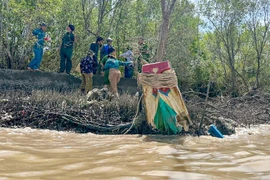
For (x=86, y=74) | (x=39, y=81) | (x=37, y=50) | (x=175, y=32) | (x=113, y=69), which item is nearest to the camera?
(x=113, y=69)

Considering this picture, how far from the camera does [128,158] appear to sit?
397cm

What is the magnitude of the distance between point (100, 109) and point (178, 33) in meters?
11.3

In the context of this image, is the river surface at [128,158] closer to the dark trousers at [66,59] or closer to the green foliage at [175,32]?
the dark trousers at [66,59]

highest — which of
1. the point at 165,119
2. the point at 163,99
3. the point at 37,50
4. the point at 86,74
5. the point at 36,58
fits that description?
the point at 37,50

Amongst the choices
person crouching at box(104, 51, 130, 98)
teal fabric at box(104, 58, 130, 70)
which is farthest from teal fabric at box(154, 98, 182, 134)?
teal fabric at box(104, 58, 130, 70)

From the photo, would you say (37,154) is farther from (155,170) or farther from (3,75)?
(3,75)

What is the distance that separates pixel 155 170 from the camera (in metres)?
3.34

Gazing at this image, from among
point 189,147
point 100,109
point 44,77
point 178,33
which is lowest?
point 189,147

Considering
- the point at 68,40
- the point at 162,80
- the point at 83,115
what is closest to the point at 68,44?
the point at 68,40

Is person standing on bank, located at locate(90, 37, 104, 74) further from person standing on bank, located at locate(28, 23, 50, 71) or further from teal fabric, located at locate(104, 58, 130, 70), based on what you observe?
teal fabric, located at locate(104, 58, 130, 70)

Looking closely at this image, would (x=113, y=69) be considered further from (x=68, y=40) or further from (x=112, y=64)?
(x=68, y=40)

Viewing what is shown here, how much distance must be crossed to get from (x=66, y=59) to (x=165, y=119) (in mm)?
6111

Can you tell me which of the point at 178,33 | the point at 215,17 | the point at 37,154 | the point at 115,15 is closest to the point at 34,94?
the point at 37,154

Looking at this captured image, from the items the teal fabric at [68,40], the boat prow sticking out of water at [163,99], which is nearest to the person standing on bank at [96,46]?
the teal fabric at [68,40]
